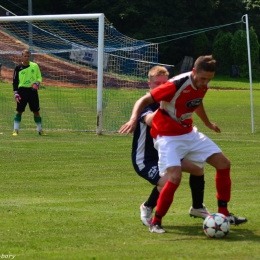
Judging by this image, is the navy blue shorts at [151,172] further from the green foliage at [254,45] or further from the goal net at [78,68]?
the green foliage at [254,45]

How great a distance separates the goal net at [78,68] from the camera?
20359mm

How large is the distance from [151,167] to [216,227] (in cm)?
112

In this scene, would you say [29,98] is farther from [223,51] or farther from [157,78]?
[223,51]

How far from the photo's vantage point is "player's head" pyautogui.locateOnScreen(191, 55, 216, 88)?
7184 mm

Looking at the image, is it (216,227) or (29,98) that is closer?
(216,227)

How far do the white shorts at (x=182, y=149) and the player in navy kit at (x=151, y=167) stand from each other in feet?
0.64

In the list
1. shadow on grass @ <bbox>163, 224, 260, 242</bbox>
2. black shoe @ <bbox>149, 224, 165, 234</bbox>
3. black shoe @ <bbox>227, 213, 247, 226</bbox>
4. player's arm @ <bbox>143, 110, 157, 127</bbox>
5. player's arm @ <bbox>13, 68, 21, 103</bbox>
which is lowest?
shadow on grass @ <bbox>163, 224, 260, 242</bbox>

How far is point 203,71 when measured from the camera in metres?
7.21

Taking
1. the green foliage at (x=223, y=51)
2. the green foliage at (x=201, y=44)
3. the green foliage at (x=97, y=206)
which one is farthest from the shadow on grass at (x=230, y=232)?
the green foliage at (x=201, y=44)

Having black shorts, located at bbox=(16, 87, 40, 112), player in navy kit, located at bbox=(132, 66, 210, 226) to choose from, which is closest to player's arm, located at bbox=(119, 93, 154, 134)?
player in navy kit, located at bbox=(132, 66, 210, 226)

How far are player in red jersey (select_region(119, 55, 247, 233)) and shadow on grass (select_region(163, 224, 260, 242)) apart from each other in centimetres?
12

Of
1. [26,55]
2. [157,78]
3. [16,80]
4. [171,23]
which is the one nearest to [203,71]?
[157,78]

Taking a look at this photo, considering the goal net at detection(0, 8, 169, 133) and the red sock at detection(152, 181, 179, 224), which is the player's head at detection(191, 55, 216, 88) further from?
the goal net at detection(0, 8, 169, 133)

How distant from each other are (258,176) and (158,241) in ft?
16.8
